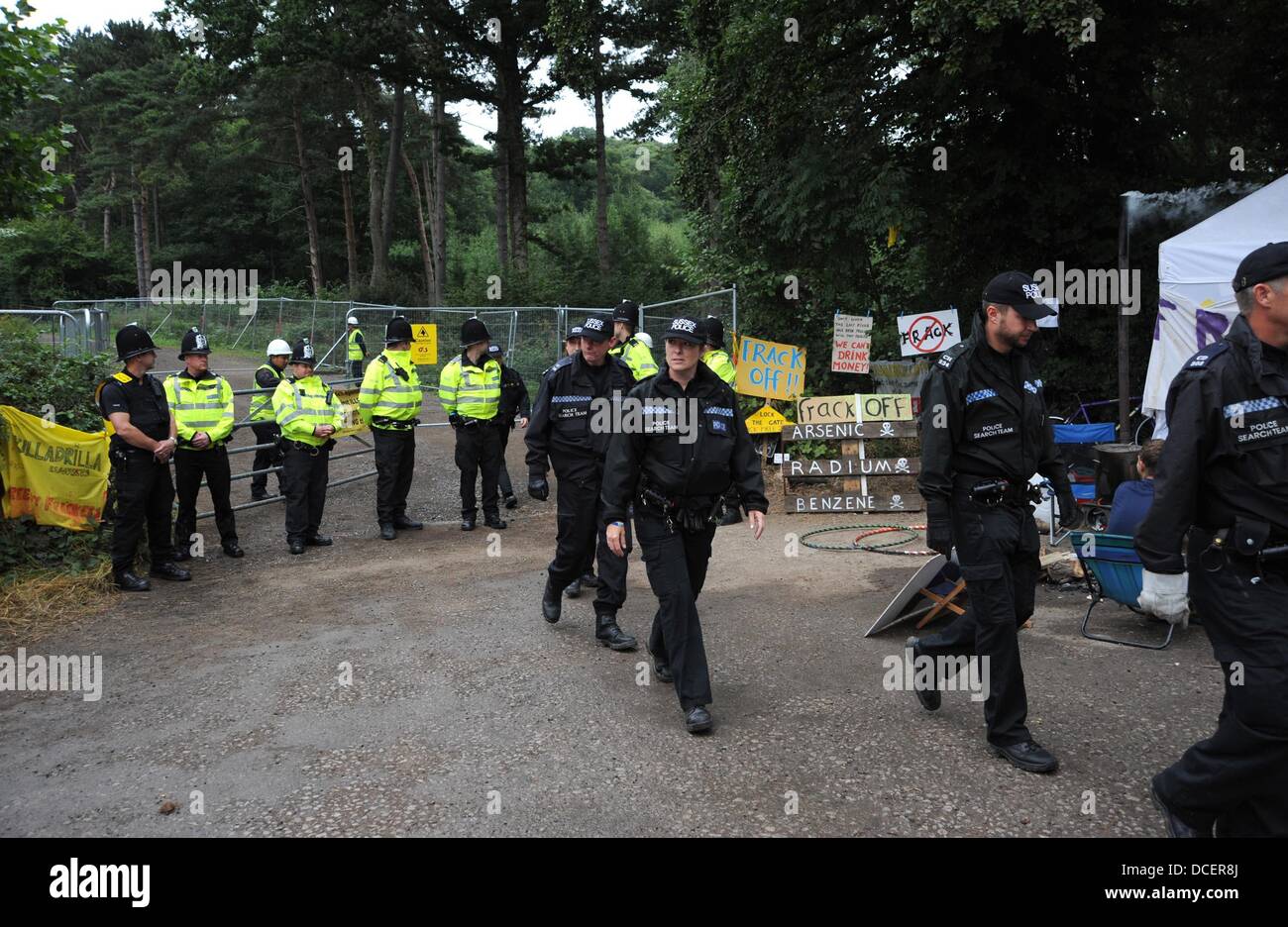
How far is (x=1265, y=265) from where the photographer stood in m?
3.20

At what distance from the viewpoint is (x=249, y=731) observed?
16.0ft

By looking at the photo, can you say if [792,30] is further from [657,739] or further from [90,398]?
[657,739]

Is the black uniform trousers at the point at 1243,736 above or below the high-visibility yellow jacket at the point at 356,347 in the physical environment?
below

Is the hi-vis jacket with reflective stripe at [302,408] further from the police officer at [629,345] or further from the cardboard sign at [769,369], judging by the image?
the cardboard sign at [769,369]

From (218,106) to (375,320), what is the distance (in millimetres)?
24203

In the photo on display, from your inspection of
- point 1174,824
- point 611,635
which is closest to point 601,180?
point 611,635

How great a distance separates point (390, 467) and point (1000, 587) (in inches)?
282

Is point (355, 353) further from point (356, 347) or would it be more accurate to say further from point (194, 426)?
point (194, 426)

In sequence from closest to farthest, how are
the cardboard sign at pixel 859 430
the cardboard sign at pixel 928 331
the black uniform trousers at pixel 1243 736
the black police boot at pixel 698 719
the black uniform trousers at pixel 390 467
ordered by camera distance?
the black uniform trousers at pixel 1243 736, the black police boot at pixel 698 719, the black uniform trousers at pixel 390 467, the cardboard sign at pixel 859 430, the cardboard sign at pixel 928 331

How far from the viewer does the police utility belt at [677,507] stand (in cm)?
486

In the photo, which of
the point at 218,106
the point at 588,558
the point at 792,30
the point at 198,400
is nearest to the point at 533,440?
the point at 588,558

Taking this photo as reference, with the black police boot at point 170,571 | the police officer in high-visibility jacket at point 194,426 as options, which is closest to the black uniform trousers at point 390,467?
the police officer in high-visibility jacket at point 194,426

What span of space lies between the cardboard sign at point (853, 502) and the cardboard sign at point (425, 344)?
8051 millimetres

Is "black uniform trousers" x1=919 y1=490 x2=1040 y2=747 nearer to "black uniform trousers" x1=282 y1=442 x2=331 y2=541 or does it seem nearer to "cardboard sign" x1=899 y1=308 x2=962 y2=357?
"black uniform trousers" x1=282 y1=442 x2=331 y2=541
